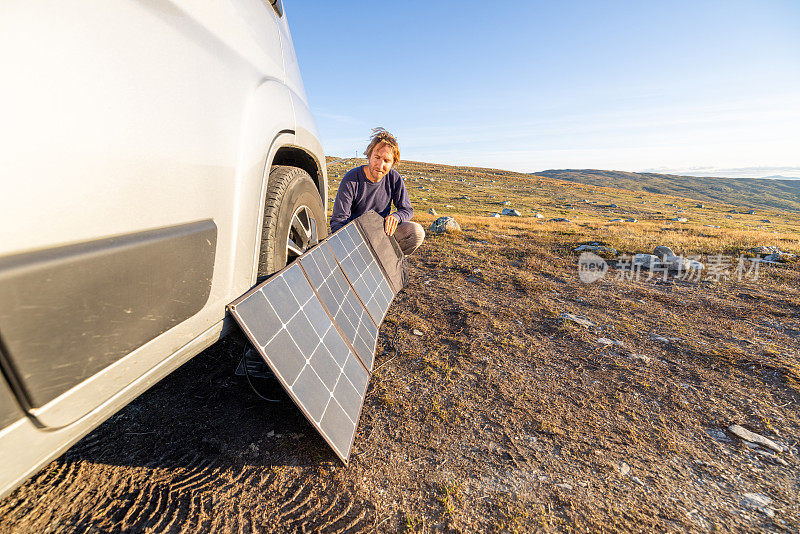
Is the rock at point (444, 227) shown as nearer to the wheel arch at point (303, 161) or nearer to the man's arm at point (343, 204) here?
the man's arm at point (343, 204)

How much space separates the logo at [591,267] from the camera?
22.3 feet

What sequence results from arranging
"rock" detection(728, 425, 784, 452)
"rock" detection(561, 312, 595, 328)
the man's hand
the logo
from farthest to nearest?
1. the logo
2. the man's hand
3. "rock" detection(561, 312, 595, 328)
4. "rock" detection(728, 425, 784, 452)

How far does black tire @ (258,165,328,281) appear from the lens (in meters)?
2.34

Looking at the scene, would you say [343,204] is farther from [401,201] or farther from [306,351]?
[306,351]

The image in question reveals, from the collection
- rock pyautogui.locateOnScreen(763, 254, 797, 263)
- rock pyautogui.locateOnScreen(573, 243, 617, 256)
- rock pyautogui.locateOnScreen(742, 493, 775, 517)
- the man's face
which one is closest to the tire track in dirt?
rock pyautogui.locateOnScreen(742, 493, 775, 517)

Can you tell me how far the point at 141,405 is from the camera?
244 centimetres

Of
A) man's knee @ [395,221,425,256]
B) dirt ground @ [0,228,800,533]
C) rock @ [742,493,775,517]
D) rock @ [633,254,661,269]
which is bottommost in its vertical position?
rock @ [742,493,775,517]

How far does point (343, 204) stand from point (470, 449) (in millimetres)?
3421

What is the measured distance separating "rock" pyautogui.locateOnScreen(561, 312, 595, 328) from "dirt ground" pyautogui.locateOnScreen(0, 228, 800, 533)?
40cm

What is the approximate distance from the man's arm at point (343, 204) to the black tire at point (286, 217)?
123 centimetres

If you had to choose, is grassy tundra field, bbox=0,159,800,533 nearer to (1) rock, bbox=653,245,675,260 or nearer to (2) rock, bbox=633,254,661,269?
(2) rock, bbox=633,254,661,269

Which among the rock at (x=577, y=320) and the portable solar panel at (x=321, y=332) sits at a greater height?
the portable solar panel at (x=321, y=332)

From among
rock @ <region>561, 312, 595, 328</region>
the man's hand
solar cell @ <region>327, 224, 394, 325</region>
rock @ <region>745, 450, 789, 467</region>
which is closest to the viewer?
rock @ <region>745, 450, 789, 467</region>

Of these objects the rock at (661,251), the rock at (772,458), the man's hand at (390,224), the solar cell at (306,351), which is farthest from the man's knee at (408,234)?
the rock at (661,251)
